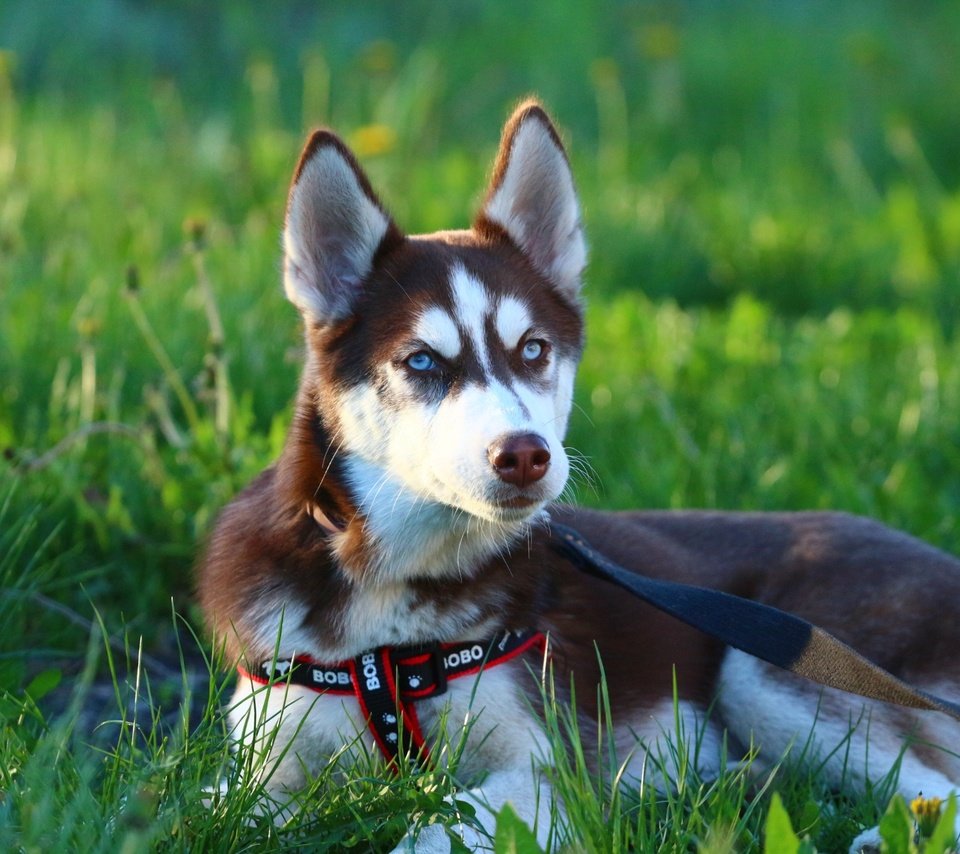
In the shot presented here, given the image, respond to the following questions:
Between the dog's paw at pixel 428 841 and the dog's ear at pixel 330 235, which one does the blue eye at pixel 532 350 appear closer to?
the dog's ear at pixel 330 235

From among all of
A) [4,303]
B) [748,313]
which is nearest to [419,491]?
[4,303]

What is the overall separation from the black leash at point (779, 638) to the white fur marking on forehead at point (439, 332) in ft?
2.00

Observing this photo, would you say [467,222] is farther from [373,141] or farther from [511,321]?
[511,321]

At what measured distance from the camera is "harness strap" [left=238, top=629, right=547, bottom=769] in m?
2.61

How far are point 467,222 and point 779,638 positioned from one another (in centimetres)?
432

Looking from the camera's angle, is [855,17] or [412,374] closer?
[412,374]

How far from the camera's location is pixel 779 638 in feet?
8.84

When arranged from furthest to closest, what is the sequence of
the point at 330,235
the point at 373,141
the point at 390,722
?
the point at 373,141
the point at 330,235
the point at 390,722

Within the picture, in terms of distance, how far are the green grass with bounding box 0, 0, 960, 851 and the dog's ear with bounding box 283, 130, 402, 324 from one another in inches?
31.4

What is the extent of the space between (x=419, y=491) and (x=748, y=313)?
3481mm

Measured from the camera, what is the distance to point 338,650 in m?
2.66

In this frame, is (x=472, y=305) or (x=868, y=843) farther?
(x=472, y=305)

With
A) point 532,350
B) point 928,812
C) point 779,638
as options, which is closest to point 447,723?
point 779,638

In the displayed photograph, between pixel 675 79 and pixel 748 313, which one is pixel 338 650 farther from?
pixel 675 79
